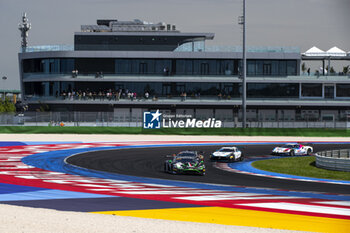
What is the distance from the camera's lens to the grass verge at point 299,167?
28.8 metres

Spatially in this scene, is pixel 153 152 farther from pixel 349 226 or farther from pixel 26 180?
pixel 349 226

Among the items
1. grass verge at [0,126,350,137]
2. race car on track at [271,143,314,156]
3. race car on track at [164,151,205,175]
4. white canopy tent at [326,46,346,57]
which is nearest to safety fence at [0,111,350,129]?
Result: grass verge at [0,126,350,137]

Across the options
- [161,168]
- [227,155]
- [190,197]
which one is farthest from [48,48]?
[190,197]

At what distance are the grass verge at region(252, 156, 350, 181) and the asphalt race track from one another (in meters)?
3.15

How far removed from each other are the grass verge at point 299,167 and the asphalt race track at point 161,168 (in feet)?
10.3

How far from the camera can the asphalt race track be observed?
23766 millimetres

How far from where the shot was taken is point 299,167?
33.2 metres

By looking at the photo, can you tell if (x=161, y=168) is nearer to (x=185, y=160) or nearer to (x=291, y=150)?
(x=185, y=160)

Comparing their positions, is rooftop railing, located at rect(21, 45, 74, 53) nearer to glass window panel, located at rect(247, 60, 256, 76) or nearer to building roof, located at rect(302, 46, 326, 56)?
glass window panel, located at rect(247, 60, 256, 76)

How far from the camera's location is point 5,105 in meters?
127

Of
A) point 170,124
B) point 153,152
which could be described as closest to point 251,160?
point 153,152

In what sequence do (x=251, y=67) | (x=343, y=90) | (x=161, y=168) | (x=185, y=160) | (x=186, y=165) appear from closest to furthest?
(x=186, y=165), (x=185, y=160), (x=161, y=168), (x=251, y=67), (x=343, y=90)

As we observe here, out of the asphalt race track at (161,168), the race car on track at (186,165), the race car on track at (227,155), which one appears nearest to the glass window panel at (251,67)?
the asphalt race track at (161,168)

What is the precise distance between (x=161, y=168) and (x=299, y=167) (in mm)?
8456
